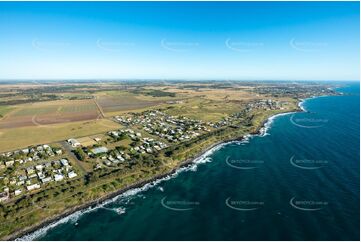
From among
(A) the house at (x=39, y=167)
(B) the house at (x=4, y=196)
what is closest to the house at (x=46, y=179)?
(B) the house at (x=4, y=196)

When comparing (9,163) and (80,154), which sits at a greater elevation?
(80,154)

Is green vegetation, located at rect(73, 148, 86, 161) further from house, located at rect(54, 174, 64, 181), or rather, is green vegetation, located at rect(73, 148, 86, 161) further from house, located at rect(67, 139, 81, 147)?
house, located at rect(54, 174, 64, 181)

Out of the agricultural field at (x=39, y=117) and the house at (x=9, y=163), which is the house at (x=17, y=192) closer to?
the house at (x=9, y=163)

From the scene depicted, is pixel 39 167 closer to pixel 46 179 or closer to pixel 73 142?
pixel 46 179

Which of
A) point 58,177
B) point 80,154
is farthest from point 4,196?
point 80,154

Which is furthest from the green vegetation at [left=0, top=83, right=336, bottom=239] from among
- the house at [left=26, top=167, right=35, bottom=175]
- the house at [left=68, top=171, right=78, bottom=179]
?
the house at [left=26, top=167, right=35, bottom=175]

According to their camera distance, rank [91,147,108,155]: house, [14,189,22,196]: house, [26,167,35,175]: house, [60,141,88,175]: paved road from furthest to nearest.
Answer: [91,147,108,155]: house < [60,141,88,175]: paved road < [26,167,35,175]: house < [14,189,22,196]: house

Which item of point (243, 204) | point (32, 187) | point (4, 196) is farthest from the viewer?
point (32, 187)

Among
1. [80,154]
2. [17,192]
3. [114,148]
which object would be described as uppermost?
[80,154]

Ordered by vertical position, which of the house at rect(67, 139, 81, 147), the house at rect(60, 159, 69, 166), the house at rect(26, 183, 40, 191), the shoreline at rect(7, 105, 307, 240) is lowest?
the shoreline at rect(7, 105, 307, 240)
